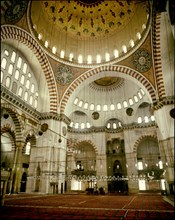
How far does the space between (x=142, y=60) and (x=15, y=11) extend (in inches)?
385

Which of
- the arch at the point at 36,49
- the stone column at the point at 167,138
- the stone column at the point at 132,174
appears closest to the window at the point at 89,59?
the arch at the point at 36,49

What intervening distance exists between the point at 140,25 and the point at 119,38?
231 centimetres

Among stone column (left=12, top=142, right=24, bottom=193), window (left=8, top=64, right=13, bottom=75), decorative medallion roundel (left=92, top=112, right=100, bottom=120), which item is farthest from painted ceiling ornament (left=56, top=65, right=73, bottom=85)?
decorative medallion roundel (left=92, top=112, right=100, bottom=120)

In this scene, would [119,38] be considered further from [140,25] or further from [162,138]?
[162,138]

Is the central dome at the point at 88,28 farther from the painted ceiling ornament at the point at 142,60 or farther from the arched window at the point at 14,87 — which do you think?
the arched window at the point at 14,87

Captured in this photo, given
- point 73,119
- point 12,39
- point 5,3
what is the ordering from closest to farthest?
1. point 5,3
2. point 12,39
3. point 73,119

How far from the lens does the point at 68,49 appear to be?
16.0 metres

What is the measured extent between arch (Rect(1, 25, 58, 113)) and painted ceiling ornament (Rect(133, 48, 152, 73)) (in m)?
7.29

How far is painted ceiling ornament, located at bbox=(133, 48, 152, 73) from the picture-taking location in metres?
13.5

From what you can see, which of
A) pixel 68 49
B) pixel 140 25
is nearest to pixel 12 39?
pixel 68 49

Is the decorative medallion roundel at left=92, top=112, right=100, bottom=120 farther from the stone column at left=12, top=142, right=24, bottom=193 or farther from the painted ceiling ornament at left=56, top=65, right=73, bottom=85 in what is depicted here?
the stone column at left=12, top=142, right=24, bottom=193

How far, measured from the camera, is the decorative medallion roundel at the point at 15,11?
32.0 feet

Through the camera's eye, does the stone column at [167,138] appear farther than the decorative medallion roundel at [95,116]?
No

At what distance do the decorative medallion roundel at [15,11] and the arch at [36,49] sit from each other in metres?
0.45
